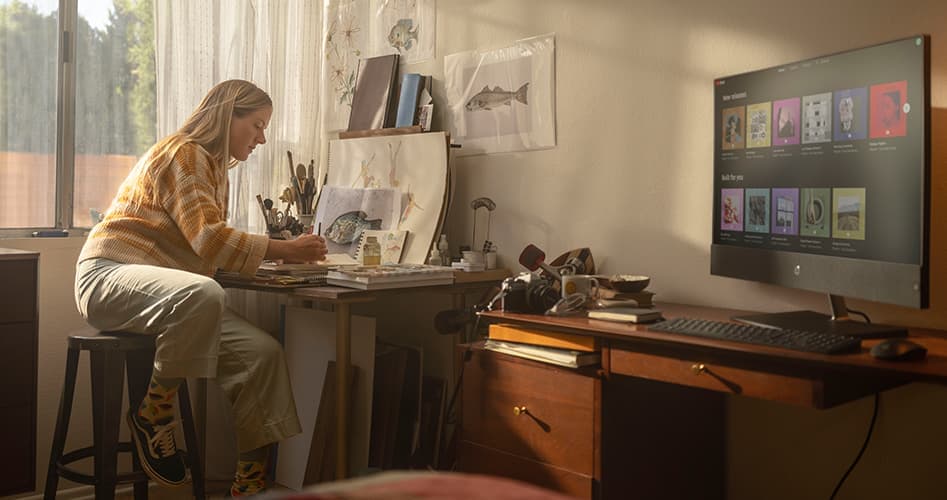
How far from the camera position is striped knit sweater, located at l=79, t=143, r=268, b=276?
243cm

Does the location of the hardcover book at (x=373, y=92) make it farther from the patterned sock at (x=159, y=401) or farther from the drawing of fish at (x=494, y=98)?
the patterned sock at (x=159, y=401)

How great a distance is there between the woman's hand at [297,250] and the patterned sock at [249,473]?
58 cm

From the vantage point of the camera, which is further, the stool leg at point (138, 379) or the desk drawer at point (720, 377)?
the stool leg at point (138, 379)

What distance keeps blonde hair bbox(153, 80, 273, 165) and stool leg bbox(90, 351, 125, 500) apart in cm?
66

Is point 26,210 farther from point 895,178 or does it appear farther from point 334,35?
point 895,178

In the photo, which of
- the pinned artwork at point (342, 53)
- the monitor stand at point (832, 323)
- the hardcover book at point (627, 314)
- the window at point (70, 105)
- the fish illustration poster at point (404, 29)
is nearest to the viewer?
the monitor stand at point (832, 323)

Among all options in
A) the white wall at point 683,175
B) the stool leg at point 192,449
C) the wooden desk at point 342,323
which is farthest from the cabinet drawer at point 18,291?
the white wall at point 683,175

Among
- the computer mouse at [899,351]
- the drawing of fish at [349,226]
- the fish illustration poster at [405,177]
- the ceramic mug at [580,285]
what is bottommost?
the computer mouse at [899,351]

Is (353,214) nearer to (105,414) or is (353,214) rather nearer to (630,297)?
(105,414)

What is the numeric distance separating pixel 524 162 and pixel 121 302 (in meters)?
1.34

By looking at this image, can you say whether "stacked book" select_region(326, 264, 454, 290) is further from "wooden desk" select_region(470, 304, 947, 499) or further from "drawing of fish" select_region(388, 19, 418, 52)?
"drawing of fish" select_region(388, 19, 418, 52)

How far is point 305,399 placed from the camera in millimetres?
3008

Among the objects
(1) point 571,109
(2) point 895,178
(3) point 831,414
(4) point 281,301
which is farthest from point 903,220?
(4) point 281,301

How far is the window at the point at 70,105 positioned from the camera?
2.89 metres
